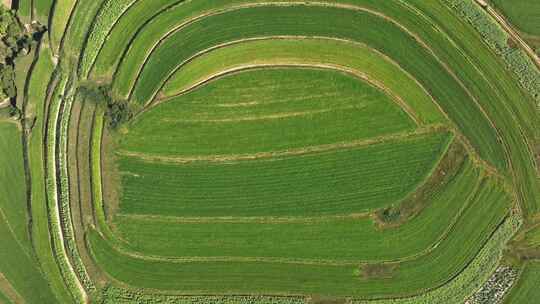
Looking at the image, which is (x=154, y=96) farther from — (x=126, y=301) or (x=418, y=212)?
(x=418, y=212)

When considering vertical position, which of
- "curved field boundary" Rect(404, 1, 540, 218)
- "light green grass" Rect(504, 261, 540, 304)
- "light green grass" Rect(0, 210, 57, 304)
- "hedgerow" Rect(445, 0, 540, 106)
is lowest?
"light green grass" Rect(0, 210, 57, 304)

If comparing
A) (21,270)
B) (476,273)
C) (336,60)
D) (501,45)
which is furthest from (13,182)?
(501,45)

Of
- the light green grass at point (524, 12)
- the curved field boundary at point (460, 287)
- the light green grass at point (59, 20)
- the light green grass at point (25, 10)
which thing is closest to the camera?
the curved field boundary at point (460, 287)

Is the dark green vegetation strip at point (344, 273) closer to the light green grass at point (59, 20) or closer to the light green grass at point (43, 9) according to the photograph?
the light green grass at point (59, 20)

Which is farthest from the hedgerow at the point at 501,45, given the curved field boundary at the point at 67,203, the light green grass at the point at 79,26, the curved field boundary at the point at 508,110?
the curved field boundary at the point at 67,203

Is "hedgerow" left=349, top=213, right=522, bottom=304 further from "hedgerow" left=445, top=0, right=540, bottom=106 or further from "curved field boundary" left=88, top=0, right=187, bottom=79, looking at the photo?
"curved field boundary" left=88, top=0, right=187, bottom=79

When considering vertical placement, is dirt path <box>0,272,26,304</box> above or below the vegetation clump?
below

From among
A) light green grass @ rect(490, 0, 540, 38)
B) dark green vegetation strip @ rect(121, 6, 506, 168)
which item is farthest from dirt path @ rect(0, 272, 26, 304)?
light green grass @ rect(490, 0, 540, 38)
